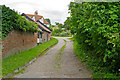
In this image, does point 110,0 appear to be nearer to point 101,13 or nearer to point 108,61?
point 101,13

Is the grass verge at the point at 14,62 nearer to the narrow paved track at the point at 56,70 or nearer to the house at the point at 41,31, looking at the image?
the narrow paved track at the point at 56,70

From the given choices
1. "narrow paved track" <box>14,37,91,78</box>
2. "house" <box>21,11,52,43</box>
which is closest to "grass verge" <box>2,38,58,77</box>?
"narrow paved track" <box>14,37,91,78</box>

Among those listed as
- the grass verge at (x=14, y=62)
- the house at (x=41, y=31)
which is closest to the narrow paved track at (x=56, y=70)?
the grass verge at (x=14, y=62)

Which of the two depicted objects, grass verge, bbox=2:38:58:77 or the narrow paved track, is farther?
grass verge, bbox=2:38:58:77

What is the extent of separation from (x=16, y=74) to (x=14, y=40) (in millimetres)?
4672

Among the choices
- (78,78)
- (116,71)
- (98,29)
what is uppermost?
(98,29)

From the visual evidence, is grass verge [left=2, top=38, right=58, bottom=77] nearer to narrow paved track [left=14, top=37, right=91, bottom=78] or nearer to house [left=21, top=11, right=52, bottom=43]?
narrow paved track [left=14, top=37, right=91, bottom=78]

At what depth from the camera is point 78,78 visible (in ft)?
17.8

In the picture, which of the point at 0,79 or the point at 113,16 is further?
the point at 0,79

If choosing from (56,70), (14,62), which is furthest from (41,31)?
(56,70)

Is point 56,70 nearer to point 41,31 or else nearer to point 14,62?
point 14,62

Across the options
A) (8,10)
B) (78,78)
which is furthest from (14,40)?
(78,78)

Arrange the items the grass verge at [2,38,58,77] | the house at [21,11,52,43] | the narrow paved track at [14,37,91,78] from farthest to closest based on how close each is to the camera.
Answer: the house at [21,11,52,43] → the grass verge at [2,38,58,77] → the narrow paved track at [14,37,91,78]

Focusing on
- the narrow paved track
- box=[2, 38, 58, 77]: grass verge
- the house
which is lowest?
the narrow paved track
